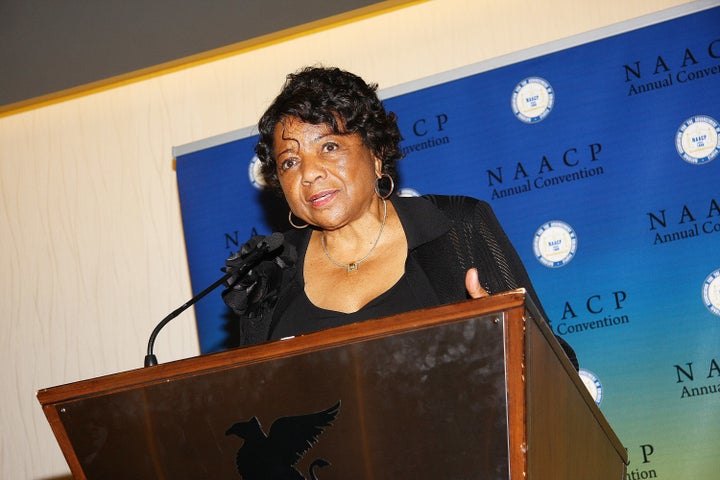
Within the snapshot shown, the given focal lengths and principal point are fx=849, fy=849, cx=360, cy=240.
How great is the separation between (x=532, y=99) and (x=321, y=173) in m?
1.17

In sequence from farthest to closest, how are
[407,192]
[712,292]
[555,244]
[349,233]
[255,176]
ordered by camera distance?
[255,176]
[407,192]
[555,244]
[712,292]
[349,233]

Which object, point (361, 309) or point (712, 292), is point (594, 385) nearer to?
point (712, 292)

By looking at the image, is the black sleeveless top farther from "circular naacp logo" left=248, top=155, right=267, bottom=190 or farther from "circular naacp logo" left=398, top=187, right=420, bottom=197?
"circular naacp logo" left=248, top=155, right=267, bottom=190

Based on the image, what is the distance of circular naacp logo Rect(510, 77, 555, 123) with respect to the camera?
316 centimetres

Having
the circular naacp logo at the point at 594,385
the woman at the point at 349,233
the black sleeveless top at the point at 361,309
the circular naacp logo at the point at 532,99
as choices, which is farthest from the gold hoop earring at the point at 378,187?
the circular naacp logo at the point at 594,385

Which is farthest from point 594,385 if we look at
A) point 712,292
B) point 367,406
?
point 367,406

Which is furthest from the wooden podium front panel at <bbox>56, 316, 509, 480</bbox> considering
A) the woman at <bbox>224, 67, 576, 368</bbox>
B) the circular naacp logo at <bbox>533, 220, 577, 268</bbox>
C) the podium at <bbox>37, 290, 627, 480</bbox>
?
the circular naacp logo at <bbox>533, 220, 577, 268</bbox>

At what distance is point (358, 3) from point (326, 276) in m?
1.62

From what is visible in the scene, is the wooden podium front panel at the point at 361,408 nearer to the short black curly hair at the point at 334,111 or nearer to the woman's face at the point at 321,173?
the woman's face at the point at 321,173

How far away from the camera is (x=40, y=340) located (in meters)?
4.14

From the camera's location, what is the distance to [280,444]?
1428 mm

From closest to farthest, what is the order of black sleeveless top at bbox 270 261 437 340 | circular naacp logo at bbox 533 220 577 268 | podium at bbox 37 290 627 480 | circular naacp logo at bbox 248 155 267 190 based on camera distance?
podium at bbox 37 290 627 480, black sleeveless top at bbox 270 261 437 340, circular naacp logo at bbox 533 220 577 268, circular naacp logo at bbox 248 155 267 190

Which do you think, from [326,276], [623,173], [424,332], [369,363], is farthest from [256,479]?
[623,173]

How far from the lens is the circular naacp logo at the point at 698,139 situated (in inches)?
115
